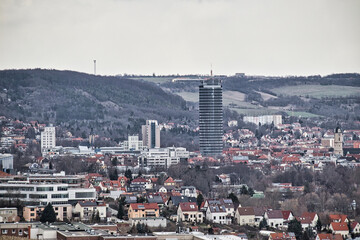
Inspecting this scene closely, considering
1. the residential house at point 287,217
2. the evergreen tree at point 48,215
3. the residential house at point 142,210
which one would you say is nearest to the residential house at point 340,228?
the residential house at point 287,217

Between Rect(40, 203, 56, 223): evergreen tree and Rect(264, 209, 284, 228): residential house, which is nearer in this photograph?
Rect(40, 203, 56, 223): evergreen tree

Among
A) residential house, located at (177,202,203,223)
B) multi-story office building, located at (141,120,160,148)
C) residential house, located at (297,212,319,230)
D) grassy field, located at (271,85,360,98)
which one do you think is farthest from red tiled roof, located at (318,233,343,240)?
grassy field, located at (271,85,360,98)

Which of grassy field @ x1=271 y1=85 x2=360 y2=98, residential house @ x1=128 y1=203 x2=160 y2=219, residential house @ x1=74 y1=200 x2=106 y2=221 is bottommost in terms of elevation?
residential house @ x1=128 y1=203 x2=160 y2=219

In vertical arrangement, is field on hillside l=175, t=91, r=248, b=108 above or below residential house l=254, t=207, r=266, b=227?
above

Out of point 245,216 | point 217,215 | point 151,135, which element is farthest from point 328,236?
point 151,135

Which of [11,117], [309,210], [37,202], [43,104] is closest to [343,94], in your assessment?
[43,104]

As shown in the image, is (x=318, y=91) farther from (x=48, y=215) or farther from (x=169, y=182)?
(x=48, y=215)

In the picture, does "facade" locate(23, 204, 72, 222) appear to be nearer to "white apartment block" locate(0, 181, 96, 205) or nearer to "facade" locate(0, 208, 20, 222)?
"facade" locate(0, 208, 20, 222)

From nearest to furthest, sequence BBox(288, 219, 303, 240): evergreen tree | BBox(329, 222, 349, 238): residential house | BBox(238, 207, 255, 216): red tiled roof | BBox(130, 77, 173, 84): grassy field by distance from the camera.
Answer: BBox(288, 219, 303, 240): evergreen tree < BBox(329, 222, 349, 238): residential house < BBox(238, 207, 255, 216): red tiled roof < BBox(130, 77, 173, 84): grassy field
